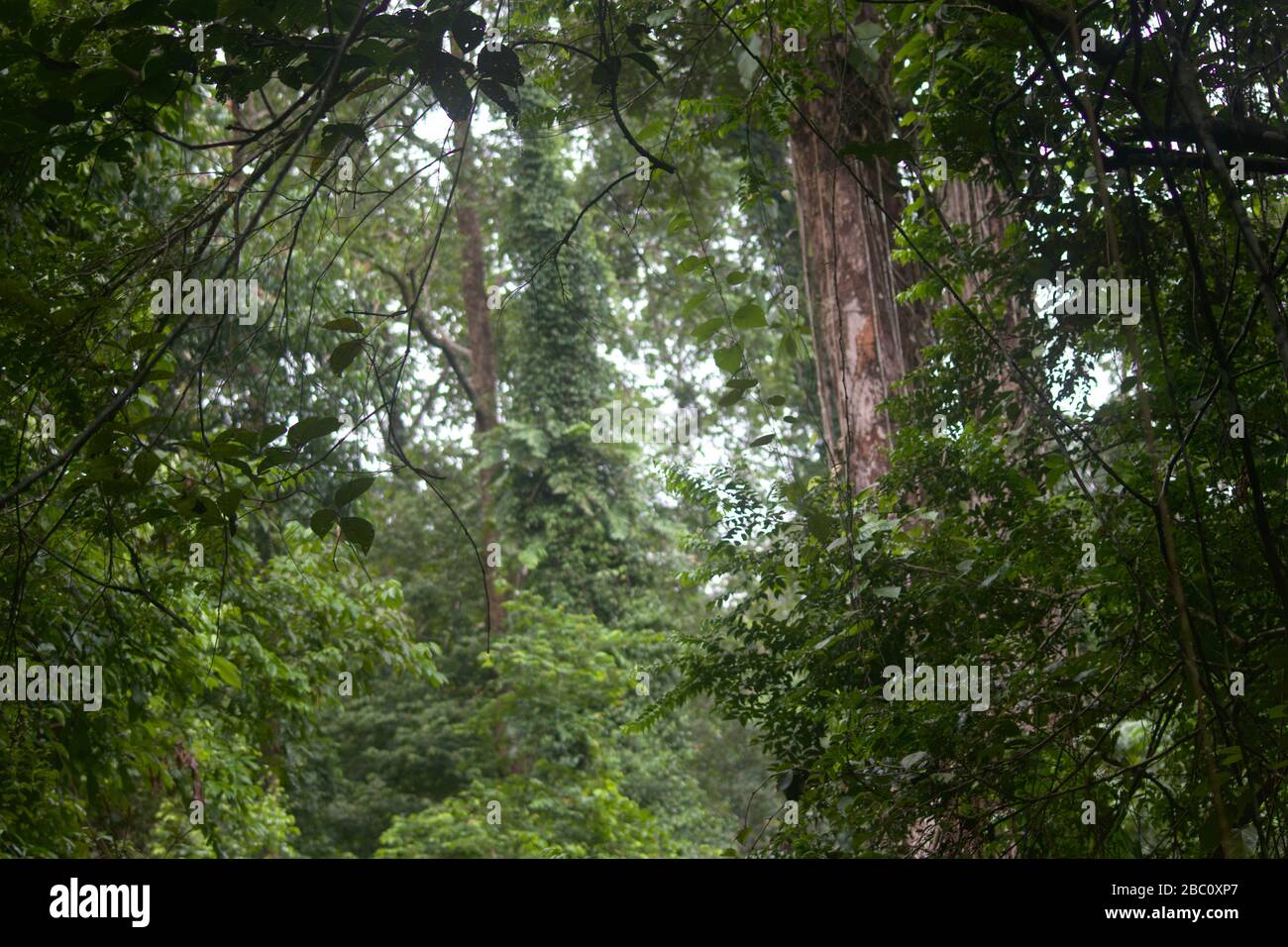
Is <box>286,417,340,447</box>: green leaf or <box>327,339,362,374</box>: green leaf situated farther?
<box>327,339,362,374</box>: green leaf

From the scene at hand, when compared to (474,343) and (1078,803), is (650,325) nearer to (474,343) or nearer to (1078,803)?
(474,343)

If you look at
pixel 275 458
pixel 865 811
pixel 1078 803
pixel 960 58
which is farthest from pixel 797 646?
pixel 275 458

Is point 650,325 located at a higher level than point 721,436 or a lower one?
higher

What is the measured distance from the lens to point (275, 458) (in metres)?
1.53

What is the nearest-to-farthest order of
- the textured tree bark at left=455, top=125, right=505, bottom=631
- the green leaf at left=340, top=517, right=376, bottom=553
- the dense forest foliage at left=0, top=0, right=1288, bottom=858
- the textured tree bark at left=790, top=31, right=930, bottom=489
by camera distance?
the green leaf at left=340, top=517, right=376, bottom=553 < the dense forest foliage at left=0, top=0, right=1288, bottom=858 < the textured tree bark at left=790, top=31, right=930, bottom=489 < the textured tree bark at left=455, top=125, right=505, bottom=631

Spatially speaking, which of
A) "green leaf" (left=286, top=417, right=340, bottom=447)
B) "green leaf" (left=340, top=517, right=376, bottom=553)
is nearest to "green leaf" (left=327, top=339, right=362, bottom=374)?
"green leaf" (left=286, top=417, right=340, bottom=447)

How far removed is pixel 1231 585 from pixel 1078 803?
1.61ft

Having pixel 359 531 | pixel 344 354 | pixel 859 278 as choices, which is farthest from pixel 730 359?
pixel 859 278

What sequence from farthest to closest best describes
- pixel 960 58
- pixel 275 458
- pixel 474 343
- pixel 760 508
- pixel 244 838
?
pixel 474 343 < pixel 244 838 < pixel 760 508 < pixel 960 58 < pixel 275 458

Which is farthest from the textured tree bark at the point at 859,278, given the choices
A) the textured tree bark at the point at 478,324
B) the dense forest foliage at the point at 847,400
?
the textured tree bark at the point at 478,324

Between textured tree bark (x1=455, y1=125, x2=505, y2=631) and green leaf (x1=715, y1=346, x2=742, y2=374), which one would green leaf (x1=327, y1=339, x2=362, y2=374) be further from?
textured tree bark (x1=455, y1=125, x2=505, y2=631)

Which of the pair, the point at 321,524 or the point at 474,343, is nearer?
the point at 321,524

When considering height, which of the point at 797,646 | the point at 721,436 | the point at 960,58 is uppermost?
the point at 721,436
